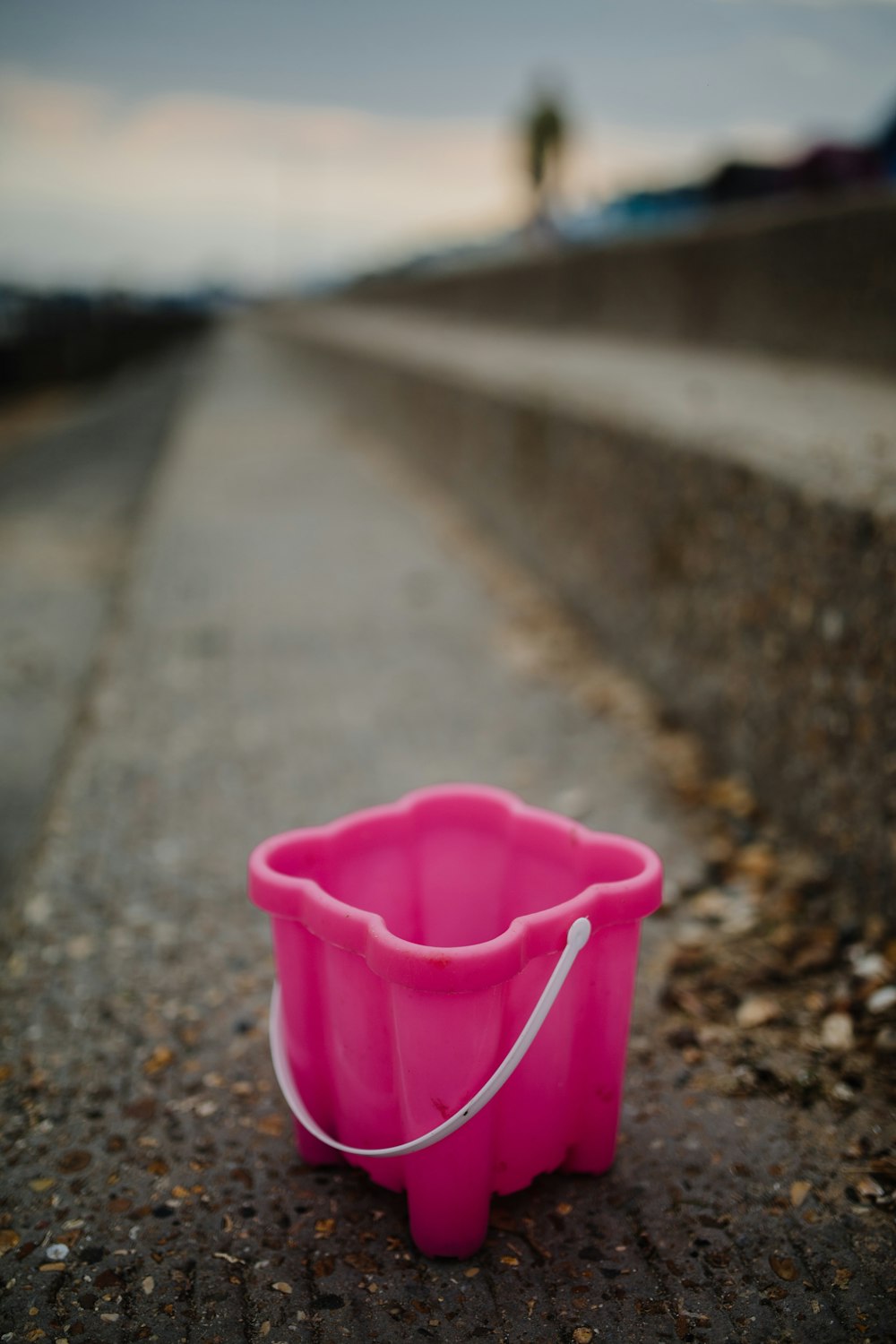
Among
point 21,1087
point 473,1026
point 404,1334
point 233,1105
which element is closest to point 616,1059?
point 473,1026

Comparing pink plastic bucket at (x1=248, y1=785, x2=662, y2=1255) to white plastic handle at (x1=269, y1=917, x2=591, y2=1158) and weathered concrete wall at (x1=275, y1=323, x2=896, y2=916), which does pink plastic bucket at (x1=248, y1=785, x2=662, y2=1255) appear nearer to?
white plastic handle at (x1=269, y1=917, x2=591, y2=1158)

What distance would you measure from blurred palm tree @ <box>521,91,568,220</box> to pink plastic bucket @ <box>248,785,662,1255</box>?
4350 centimetres

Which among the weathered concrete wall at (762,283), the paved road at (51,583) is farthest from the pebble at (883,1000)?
the weathered concrete wall at (762,283)

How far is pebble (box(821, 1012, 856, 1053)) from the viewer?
1226 millimetres

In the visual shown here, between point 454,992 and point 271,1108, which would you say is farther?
point 271,1108

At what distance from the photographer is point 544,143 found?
40.6 m

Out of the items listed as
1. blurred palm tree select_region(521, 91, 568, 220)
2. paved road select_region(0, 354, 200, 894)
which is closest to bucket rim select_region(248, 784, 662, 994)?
paved road select_region(0, 354, 200, 894)

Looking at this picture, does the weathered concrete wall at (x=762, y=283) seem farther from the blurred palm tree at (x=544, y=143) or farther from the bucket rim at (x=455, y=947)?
the blurred palm tree at (x=544, y=143)

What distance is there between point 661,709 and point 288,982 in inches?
52.9

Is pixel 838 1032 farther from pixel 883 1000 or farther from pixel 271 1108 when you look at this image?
pixel 271 1108

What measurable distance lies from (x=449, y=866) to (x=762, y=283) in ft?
8.59

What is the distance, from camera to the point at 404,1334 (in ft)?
2.97

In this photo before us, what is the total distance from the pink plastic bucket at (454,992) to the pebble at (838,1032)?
1.17 ft

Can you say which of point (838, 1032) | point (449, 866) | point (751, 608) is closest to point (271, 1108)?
point (449, 866)
